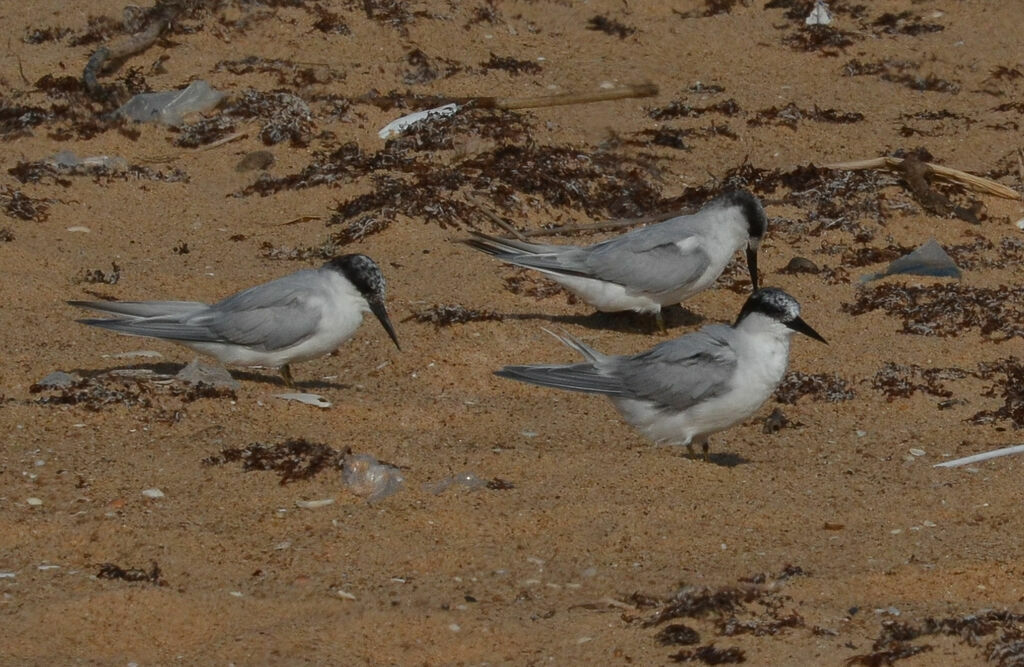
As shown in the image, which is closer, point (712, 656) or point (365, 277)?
point (712, 656)

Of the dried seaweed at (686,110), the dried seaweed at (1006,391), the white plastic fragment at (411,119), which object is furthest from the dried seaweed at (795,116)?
the dried seaweed at (1006,391)

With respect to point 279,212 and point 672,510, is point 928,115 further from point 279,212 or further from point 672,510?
point 672,510

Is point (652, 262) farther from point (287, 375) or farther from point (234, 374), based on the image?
point (234, 374)

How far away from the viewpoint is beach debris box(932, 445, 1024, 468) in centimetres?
643

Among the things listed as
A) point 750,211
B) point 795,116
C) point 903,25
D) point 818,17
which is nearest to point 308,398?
point 750,211

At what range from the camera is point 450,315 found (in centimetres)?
815

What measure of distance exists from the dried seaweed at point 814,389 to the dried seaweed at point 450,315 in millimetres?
1611

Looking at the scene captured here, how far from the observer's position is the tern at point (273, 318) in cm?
705

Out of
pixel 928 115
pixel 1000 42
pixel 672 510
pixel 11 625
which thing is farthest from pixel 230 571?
pixel 1000 42

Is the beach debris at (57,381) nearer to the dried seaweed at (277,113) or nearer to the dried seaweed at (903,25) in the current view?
the dried seaweed at (277,113)

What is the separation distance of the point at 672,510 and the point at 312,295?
7.04 feet

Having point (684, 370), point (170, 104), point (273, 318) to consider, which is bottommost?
point (170, 104)

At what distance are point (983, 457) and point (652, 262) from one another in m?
2.34

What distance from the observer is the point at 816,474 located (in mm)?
6371
